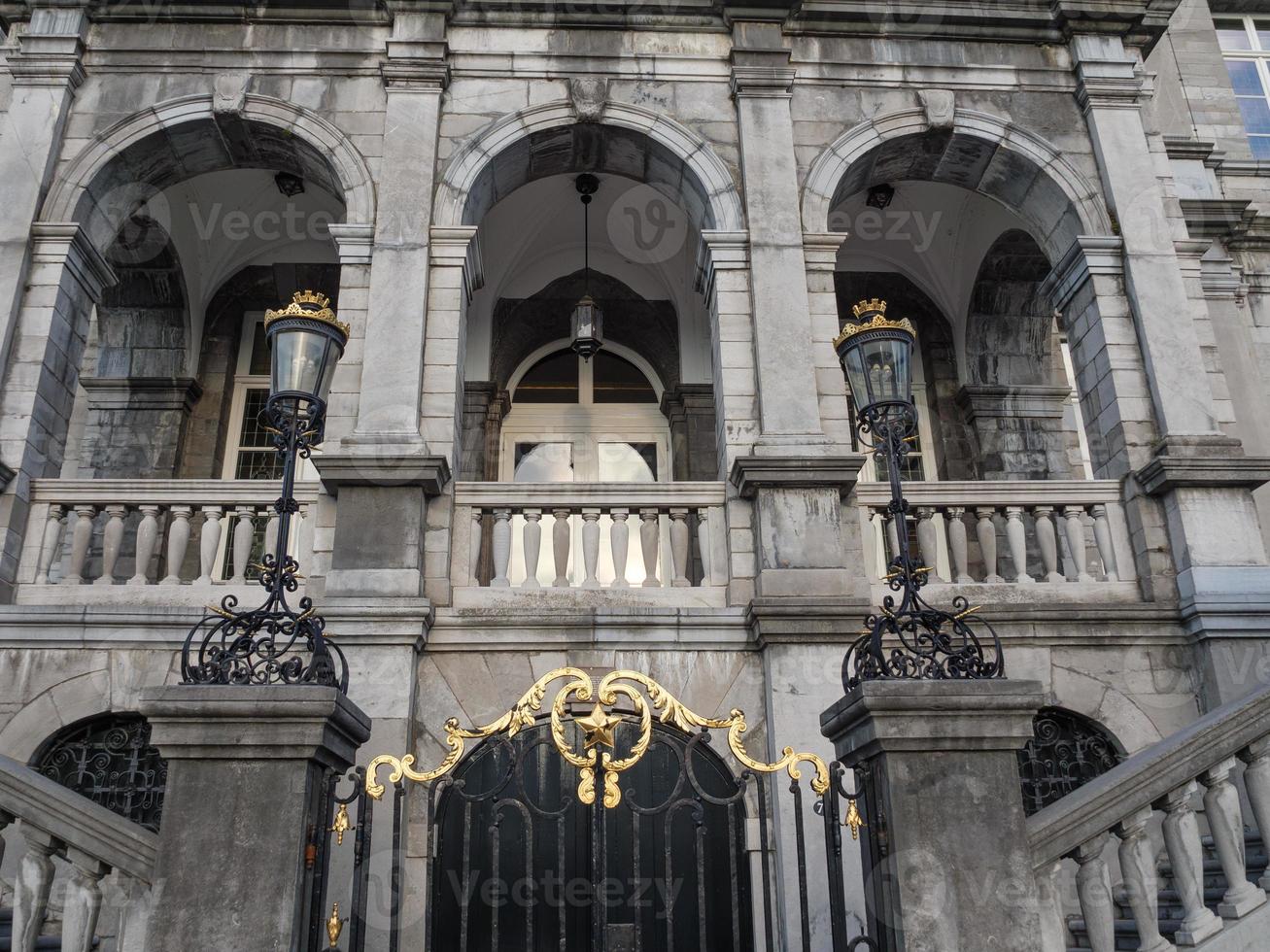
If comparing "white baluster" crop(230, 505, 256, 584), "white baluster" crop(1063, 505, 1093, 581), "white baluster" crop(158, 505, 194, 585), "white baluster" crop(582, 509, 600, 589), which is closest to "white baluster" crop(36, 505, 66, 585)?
"white baluster" crop(158, 505, 194, 585)

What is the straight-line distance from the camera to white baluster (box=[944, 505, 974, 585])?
347 inches

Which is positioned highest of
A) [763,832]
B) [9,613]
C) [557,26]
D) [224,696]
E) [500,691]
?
[557,26]

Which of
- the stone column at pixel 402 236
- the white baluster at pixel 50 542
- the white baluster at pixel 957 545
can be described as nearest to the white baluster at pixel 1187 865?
the white baluster at pixel 957 545

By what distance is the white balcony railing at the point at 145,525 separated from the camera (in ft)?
28.0

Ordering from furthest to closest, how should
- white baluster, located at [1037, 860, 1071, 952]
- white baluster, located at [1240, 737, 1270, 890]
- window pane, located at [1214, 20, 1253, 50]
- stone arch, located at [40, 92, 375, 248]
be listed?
window pane, located at [1214, 20, 1253, 50] → stone arch, located at [40, 92, 375, 248] → white baluster, located at [1240, 737, 1270, 890] → white baluster, located at [1037, 860, 1071, 952]

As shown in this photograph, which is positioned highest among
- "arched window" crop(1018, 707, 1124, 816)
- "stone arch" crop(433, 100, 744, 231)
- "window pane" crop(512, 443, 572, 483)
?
"stone arch" crop(433, 100, 744, 231)

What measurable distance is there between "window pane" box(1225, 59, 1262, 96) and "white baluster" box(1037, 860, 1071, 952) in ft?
49.2

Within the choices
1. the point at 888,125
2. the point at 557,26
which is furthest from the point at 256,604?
the point at 888,125

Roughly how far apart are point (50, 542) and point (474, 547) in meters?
3.66

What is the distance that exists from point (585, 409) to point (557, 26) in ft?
17.5

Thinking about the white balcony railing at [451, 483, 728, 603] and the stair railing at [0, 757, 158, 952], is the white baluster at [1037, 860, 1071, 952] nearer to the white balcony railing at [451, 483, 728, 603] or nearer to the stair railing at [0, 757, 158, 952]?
the stair railing at [0, 757, 158, 952]

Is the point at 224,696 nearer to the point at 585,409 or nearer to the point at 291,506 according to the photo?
the point at 291,506

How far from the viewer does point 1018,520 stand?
9.16m

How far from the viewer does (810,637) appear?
8.06 metres
